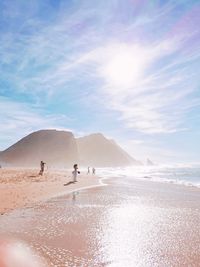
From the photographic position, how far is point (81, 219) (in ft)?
50.0

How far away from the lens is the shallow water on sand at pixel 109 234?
9.54 m

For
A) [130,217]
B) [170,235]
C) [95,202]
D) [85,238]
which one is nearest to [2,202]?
[95,202]

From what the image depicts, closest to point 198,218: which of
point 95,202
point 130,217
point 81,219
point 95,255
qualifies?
point 130,217

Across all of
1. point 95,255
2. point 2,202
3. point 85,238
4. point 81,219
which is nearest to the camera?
point 95,255

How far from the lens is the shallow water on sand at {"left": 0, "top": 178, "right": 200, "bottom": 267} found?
9.54m

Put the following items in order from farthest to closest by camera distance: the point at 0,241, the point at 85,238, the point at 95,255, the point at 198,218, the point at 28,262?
the point at 198,218 → the point at 85,238 → the point at 0,241 → the point at 95,255 → the point at 28,262

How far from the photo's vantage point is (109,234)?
12352mm

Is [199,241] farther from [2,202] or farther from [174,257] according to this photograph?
[2,202]

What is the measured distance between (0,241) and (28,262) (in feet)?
7.66

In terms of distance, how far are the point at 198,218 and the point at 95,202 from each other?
704 cm

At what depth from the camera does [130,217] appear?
16.0 meters

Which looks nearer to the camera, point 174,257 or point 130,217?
point 174,257

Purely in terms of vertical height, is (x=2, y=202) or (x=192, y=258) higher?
(x=2, y=202)

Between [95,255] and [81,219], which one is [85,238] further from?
[81,219]
